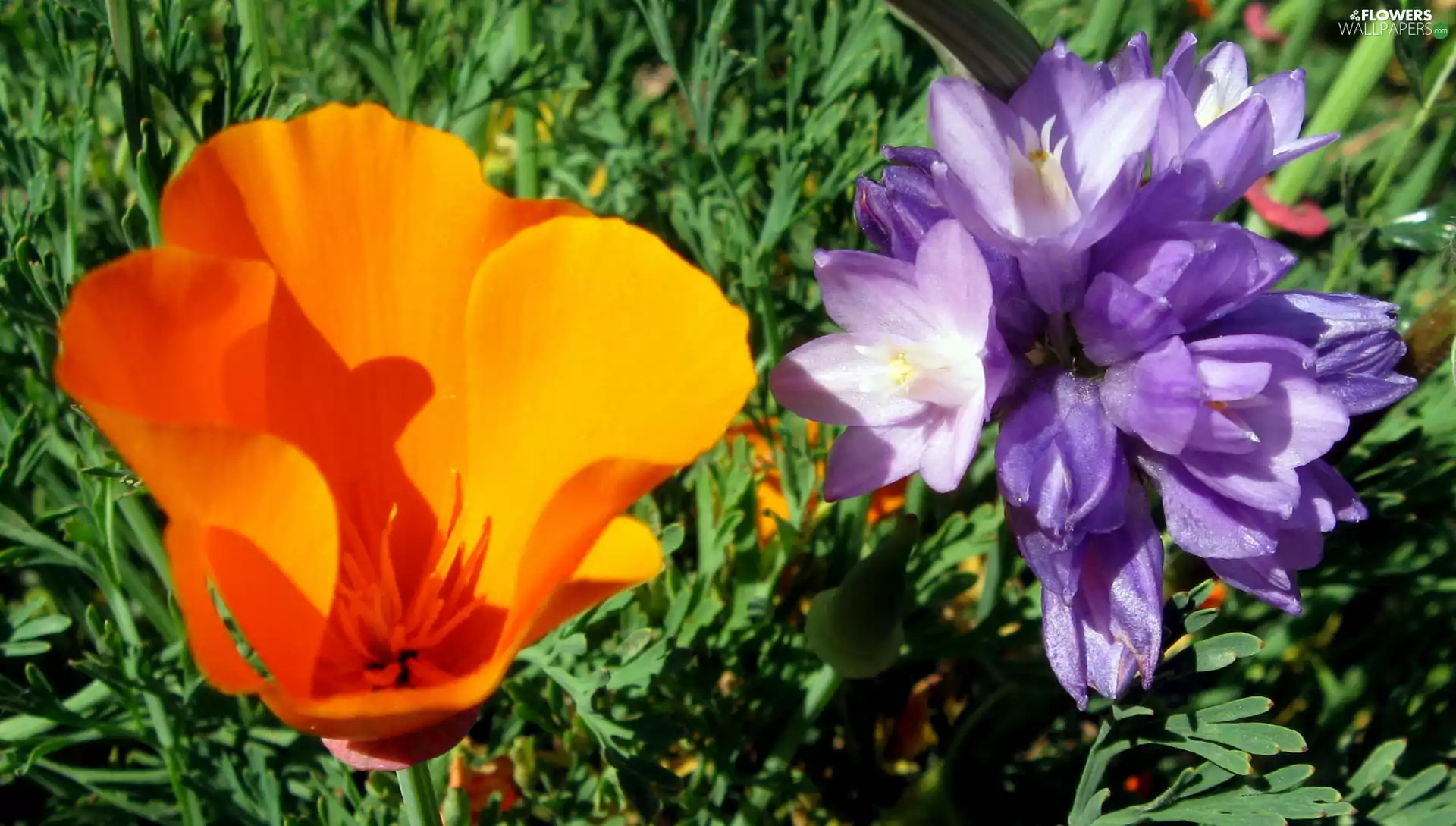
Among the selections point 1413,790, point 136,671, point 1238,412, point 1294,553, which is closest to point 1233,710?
point 1294,553

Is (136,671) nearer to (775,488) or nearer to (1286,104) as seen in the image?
(775,488)

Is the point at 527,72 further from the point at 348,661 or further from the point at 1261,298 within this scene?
the point at 1261,298

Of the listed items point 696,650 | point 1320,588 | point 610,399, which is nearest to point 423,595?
point 610,399

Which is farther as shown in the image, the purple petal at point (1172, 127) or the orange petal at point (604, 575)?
the purple petal at point (1172, 127)

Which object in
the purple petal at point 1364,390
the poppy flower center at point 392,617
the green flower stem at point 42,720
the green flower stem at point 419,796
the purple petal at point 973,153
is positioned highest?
the purple petal at point 973,153

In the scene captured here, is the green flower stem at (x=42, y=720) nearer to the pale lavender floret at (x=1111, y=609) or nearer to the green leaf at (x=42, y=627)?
the green leaf at (x=42, y=627)

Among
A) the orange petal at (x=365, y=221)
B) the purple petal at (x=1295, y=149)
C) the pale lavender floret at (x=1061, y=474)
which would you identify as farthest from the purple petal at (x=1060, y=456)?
the orange petal at (x=365, y=221)

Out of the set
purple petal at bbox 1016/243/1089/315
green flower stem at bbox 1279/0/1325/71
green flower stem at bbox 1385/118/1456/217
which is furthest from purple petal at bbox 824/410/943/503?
green flower stem at bbox 1385/118/1456/217
